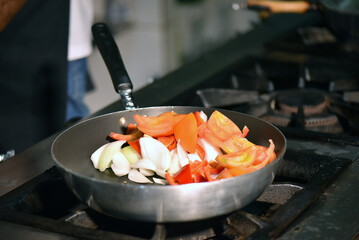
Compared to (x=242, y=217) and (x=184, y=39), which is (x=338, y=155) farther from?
(x=184, y=39)

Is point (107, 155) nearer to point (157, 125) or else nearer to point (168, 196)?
point (157, 125)

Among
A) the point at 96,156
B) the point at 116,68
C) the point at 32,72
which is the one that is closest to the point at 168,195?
the point at 96,156

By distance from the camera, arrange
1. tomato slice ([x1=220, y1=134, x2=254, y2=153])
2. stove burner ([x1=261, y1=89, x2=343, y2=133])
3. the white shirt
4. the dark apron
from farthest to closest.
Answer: the white shirt < the dark apron < stove burner ([x1=261, y1=89, x2=343, y2=133]) < tomato slice ([x1=220, y1=134, x2=254, y2=153])

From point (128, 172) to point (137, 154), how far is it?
0.09 feet

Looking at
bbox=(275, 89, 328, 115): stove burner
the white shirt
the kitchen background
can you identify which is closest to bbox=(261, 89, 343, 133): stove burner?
bbox=(275, 89, 328, 115): stove burner

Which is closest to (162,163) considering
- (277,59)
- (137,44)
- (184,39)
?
(277,59)

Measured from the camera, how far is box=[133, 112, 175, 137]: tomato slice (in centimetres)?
72

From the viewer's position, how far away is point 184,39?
3.10 meters

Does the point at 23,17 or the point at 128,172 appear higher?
the point at 23,17

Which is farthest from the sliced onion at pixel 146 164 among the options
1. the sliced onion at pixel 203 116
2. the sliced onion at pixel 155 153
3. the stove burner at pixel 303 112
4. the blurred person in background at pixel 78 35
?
the blurred person in background at pixel 78 35

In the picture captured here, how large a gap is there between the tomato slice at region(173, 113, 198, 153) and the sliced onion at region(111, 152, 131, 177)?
82 mm

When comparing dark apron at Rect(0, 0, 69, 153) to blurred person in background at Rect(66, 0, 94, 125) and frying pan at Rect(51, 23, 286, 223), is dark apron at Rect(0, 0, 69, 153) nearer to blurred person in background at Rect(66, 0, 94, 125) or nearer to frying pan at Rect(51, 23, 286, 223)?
blurred person in background at Rect(66, 0, 94, 125)

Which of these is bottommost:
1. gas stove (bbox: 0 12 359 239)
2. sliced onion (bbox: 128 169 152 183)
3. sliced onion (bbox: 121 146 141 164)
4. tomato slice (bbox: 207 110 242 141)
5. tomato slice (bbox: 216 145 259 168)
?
gas stove (bbox: 0 12 359 239)

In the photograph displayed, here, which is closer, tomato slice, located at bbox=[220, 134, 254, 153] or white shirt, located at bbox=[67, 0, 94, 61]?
tomato slice, located at bbox=[220, 134, 254, 153]
